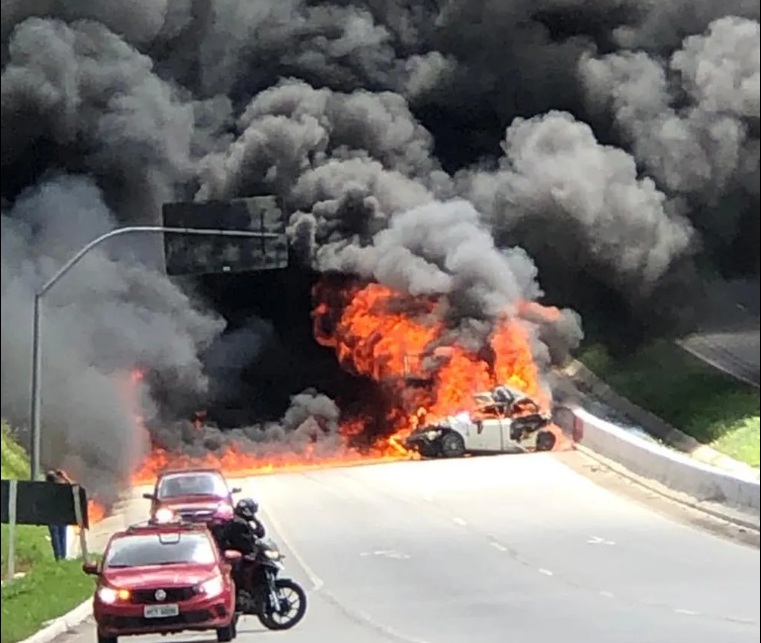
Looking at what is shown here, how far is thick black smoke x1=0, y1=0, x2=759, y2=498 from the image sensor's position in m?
4.12

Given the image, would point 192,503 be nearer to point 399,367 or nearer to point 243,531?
point 243,531

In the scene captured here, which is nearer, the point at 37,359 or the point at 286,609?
the point at 37,359

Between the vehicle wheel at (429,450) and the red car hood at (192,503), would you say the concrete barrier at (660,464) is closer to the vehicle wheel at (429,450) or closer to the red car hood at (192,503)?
the vehicle wheel at (429,450)

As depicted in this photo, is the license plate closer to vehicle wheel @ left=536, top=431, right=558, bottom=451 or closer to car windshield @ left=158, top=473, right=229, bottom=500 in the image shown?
car windshield @ left=158, top=473, right=229, bottom=500

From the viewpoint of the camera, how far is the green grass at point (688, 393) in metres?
3.97

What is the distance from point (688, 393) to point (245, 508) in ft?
4.85

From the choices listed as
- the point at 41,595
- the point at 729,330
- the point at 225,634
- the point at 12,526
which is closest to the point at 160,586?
the point at 225,634

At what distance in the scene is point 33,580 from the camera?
12.9 feet

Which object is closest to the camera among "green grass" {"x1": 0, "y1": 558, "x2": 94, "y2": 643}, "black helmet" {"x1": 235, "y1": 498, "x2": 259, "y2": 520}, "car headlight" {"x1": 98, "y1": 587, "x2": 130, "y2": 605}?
"green grass" {"x1": 0, "y1": 558, "x2": 94, "y2": 643}

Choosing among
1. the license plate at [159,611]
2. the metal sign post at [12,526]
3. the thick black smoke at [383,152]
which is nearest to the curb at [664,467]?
the thick black smoke at [383,152]

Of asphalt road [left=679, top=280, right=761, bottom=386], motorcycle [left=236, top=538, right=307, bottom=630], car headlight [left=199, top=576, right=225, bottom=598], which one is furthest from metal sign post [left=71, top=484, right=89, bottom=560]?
asphalt road [left=679, top=280, right=761, bottom=386]

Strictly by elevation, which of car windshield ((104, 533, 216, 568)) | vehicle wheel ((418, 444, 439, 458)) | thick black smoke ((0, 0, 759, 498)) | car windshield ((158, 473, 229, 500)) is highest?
thick black smoke ((0, 0, 759, 498))

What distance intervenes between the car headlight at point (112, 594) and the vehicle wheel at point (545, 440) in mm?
1390

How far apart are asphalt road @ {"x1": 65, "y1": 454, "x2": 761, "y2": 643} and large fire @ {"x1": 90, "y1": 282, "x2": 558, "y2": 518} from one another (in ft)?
0.24
